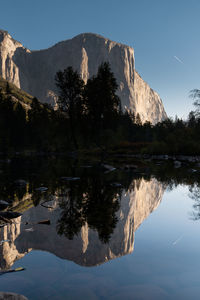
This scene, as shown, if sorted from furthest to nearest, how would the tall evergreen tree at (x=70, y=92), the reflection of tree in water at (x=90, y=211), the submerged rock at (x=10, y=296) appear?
the tall evergreen tree at (x=70, y=92) < the reflection of tree in water at (x=90, y=211) < the submerged rock at (x=10, y=296)

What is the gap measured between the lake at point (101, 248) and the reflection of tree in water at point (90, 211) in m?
0.02

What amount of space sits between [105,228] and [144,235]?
2.95ft

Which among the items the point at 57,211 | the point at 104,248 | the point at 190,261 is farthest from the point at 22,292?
the point at 57,211

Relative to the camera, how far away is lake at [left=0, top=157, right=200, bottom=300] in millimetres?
3039

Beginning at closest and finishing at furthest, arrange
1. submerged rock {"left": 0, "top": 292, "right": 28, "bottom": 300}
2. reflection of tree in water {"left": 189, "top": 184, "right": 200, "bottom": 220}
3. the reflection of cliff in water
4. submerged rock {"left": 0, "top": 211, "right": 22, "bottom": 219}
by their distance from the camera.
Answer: submerged rock {"left": 0, "top": 292, "right": 28, "bottom": 300}, the reflection of cliff in water, submerged rock {"left": 0, "top": 211, "right": 22, "bottom": 219}, reflection of tree in water {"left": 189, "top": 184, "right": 200, "bottom": 220}

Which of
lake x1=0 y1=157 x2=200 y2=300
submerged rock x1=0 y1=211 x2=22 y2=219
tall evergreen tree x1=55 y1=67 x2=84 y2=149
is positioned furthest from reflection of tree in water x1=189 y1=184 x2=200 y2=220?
tall evergreen tree x1=55 y1=67 x2=84 y2=149

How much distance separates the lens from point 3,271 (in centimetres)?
340

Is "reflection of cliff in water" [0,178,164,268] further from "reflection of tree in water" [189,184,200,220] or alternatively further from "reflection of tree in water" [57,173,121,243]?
"reflection of tree in water" [189,184,200,220]

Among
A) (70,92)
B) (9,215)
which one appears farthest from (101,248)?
(70,92)

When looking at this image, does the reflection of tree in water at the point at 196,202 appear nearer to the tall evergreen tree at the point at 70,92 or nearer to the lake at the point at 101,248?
the lake at the point at 101,248

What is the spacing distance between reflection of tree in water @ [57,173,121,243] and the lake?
0.08ft

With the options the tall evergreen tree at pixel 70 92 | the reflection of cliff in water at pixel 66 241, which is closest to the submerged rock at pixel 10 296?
the reflection of cliff in water at pixel 66 241

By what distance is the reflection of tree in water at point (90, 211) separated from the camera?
213 inches

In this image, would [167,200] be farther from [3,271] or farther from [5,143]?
[5,143]
